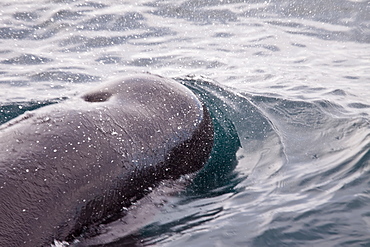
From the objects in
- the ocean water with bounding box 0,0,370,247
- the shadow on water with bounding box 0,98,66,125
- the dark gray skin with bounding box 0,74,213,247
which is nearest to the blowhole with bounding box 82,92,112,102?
the dark gray skin with bounding box 0,74,213,247

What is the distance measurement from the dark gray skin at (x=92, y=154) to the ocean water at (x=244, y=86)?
1.01 feet

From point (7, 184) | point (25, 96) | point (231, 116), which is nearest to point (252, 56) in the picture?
point (231, 116)

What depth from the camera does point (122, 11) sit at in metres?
12.6

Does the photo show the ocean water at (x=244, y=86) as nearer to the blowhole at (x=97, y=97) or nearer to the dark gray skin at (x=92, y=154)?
the dark gray skin at (x=92, y=154)

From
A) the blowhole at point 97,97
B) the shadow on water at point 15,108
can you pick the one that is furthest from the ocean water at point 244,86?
the blowhole at point 97,97

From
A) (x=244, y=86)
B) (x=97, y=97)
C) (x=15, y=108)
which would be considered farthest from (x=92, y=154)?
(x=244, y=86)

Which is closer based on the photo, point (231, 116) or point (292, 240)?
point (292, 240)

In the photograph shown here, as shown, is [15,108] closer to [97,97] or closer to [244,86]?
[97,97]

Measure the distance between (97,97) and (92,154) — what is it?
3.35 feet

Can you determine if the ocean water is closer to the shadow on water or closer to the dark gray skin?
the shadow on water

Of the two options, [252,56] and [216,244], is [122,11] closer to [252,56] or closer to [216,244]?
[252,56]

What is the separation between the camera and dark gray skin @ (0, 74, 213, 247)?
363 cm

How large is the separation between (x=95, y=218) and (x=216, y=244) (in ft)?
2.96

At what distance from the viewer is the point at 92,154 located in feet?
13.3
